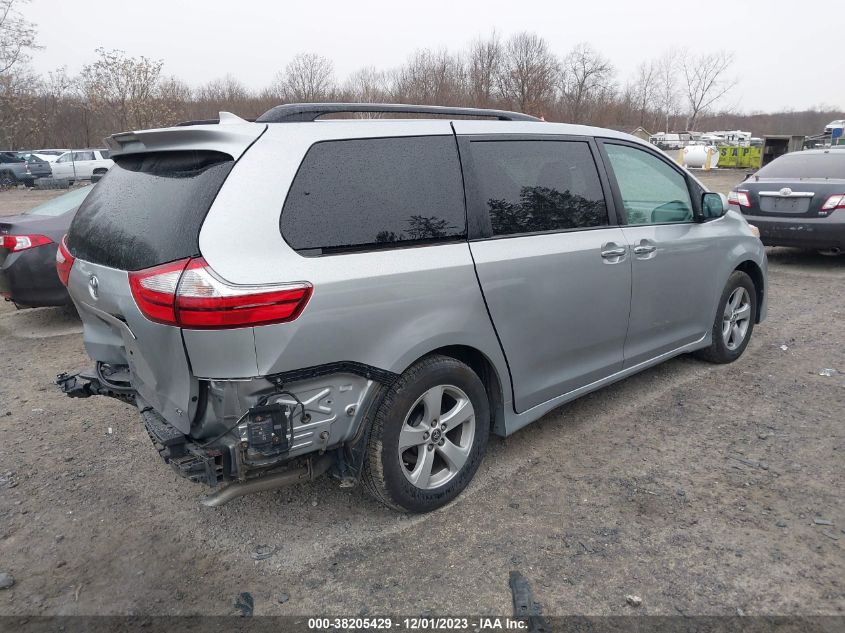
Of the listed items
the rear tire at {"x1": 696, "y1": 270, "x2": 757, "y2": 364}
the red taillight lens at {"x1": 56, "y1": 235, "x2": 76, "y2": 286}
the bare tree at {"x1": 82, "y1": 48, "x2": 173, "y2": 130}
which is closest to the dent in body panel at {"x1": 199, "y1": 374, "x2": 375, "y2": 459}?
the red taillight lens at {"x1": 56, "y1": 235, "x2": 76, "y2": 286}

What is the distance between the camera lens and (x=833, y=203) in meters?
7.87

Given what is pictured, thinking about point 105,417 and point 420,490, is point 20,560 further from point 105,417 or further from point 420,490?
point 420,490

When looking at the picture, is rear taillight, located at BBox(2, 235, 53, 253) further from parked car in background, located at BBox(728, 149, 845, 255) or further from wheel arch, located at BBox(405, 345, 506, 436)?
parked car in background, located at BBox(728, 149, 845, 255)

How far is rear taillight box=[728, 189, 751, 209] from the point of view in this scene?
28.1ft

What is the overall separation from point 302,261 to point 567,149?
1971mm

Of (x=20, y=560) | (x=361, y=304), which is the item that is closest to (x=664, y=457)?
(x=361, y=304)

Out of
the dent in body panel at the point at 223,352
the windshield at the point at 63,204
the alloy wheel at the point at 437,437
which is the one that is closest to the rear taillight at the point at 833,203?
the alloy wheel at the point at 437,437

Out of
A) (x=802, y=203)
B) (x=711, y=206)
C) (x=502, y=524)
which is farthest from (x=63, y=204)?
(x=802, y=203)

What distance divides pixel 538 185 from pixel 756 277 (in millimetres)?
2717

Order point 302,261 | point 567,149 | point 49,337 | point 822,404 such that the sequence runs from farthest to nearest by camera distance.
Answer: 1. point 49,337
2. point 822,404
3. point 567,149
4. point 302,261

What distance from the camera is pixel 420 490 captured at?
3.02m

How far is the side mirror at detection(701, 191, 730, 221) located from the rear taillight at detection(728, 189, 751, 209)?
460cm

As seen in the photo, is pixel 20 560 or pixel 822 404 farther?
pixel 822 404

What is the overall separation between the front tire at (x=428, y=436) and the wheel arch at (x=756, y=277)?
2.99m
